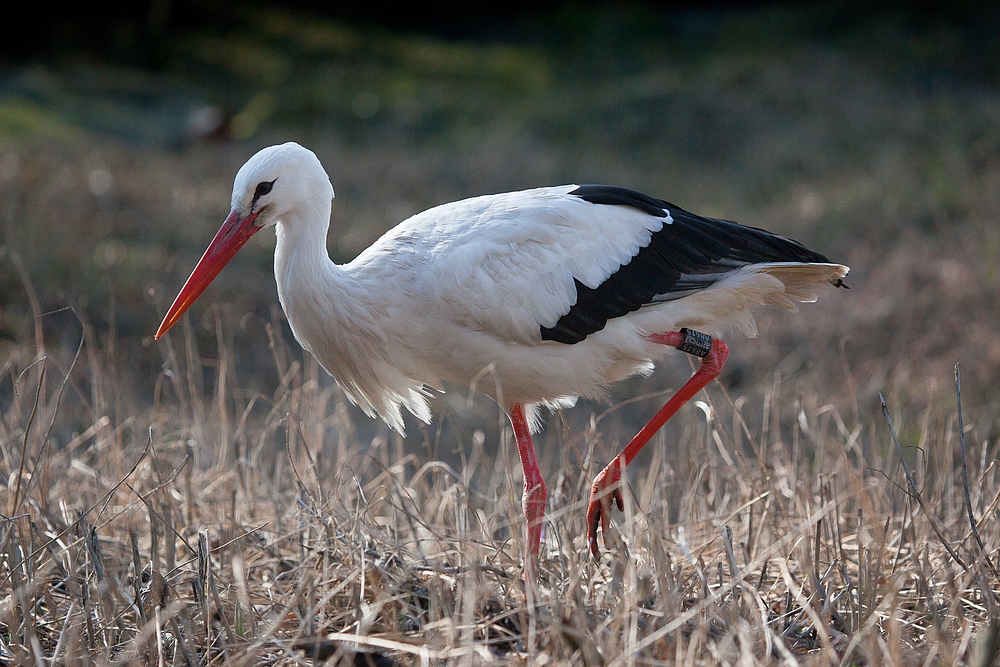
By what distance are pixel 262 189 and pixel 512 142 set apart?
1020 cm

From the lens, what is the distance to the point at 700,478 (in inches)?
132

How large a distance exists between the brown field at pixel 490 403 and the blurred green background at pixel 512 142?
6 cm

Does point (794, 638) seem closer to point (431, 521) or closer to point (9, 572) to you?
point (431, 521)

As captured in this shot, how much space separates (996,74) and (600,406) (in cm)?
982

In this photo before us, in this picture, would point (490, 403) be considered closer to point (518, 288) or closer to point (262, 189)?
point (518, 288)

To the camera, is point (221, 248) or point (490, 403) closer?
point (221, 248)

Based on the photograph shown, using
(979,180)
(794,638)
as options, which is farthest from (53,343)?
(979,180)

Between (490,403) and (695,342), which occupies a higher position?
(695,342)

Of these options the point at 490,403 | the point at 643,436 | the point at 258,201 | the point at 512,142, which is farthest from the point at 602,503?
A: the point at 512,142

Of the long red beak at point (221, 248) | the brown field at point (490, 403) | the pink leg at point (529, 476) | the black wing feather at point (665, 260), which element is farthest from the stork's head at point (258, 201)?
the pink leg at point (529, 476)

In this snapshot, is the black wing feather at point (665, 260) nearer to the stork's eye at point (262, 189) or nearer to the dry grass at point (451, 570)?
the dry grass at point (451, 570)

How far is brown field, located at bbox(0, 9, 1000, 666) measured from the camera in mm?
2506

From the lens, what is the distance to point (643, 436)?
3.45m

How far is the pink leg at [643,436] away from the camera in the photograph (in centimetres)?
329
